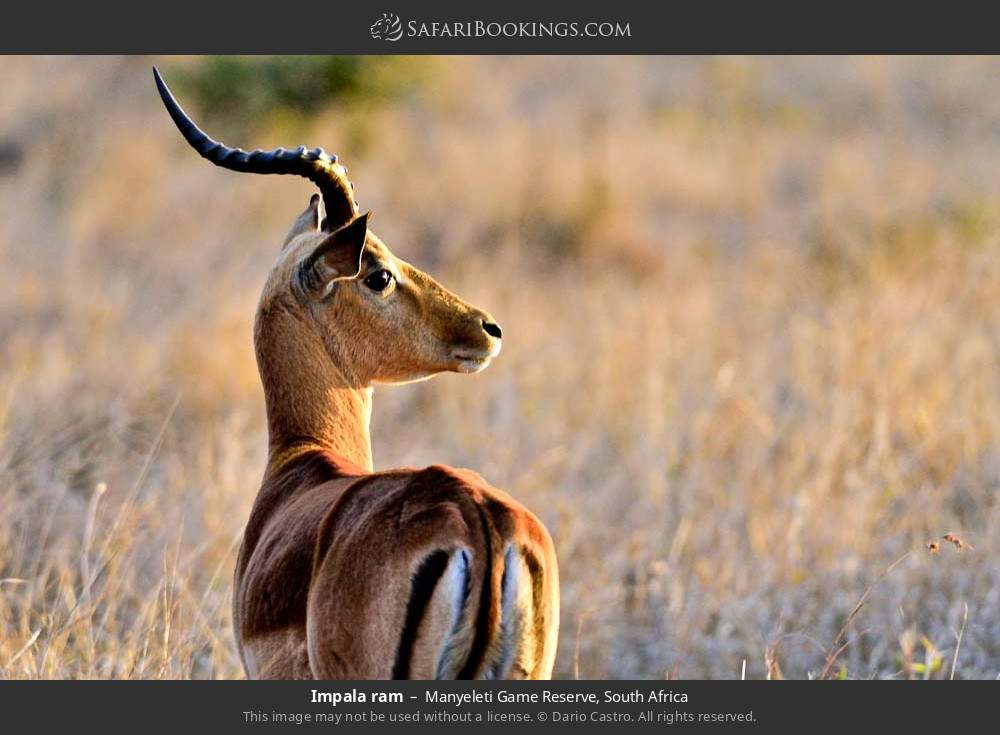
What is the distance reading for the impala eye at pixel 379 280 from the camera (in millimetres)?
4312

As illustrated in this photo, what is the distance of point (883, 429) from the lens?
7152mm

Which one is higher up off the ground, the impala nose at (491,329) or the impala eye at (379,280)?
the impala eye at (379,280)

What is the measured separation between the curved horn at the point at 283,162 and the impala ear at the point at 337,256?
0.80 feet

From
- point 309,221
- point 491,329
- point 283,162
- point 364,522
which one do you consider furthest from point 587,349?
point 364,522

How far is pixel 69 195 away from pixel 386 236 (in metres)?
3.31

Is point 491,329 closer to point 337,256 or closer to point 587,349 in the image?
point 337,256

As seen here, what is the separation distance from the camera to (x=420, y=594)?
3.08 m

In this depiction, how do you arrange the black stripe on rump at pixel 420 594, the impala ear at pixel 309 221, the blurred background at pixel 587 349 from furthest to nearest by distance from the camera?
the blurred background at pixel 587 349 < the impala ear at pixel 309 221 < the black stripe on rump at pixel 420 594

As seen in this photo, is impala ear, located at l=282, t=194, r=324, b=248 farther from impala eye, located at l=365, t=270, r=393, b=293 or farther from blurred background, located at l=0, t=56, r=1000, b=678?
blurred background, located at l=0, t=56, r=1000, b=678

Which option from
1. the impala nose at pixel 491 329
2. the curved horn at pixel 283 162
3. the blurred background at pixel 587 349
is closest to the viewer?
the curved horn at pixel 283 162

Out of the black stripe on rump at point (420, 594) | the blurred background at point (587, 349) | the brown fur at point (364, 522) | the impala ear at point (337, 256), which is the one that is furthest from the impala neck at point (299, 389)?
the black stripe on rump at point (420, 594)

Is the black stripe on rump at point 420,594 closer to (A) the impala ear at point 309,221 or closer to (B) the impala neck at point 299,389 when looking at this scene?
(B) the impala neck at point 299,389

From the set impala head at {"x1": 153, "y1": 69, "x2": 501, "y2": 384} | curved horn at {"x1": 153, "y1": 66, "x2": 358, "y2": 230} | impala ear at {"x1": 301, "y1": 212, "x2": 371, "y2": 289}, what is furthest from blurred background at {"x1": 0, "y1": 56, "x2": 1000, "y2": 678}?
curved horn at {"x1": 153, "y1": 66, "x2": 358, "y2": 230}

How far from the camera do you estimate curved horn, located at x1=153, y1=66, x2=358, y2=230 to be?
4184 millimetres
